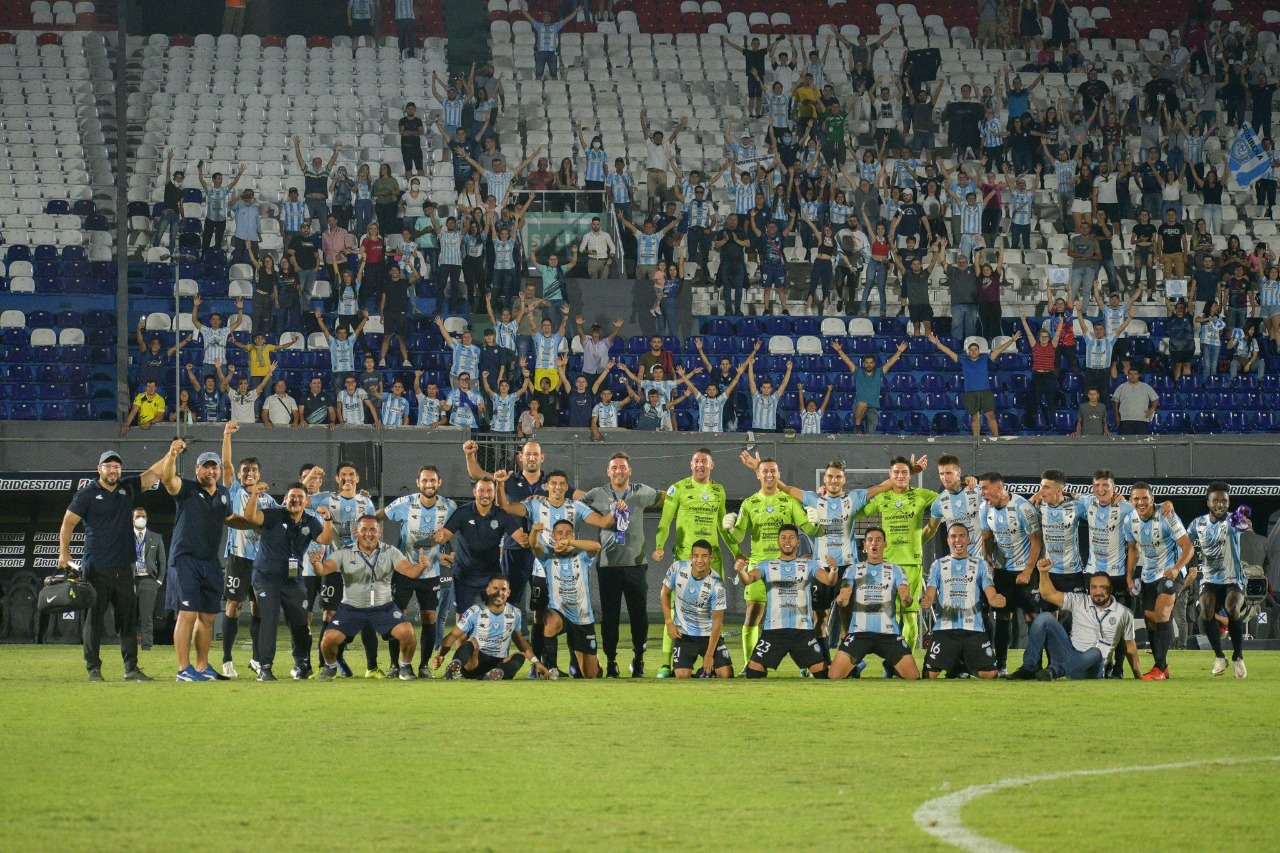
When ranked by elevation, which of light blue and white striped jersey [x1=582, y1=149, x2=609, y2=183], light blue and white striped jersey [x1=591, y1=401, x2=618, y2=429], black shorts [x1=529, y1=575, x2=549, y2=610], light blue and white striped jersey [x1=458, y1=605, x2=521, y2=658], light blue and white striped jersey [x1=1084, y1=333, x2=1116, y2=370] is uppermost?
light blue and white striped jersey [x1=582, y1=149, x2=609, y2=183]

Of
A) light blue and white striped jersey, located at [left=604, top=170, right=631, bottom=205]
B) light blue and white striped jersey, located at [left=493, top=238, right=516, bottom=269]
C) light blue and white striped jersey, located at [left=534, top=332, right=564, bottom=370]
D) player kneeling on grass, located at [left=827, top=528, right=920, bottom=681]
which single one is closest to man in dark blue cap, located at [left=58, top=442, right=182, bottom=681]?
player kneeling on grass, located at [left=827, top=528, right=920, bottom=681]

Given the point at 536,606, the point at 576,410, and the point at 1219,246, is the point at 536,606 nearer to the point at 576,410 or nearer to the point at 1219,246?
the point at 576,410

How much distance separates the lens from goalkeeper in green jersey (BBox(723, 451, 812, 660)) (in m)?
14.8

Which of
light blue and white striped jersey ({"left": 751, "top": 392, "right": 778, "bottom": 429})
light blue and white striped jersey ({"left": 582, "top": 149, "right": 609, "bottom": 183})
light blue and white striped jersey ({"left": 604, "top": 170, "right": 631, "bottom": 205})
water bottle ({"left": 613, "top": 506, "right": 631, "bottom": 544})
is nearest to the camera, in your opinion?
water bottle ({"left": 613, "top": 506, "right": 631, "bottom": 544})

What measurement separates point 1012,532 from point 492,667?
16.0 ft

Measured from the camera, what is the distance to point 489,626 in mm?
13969

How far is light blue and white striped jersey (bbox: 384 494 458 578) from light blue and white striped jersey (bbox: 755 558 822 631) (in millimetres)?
2843

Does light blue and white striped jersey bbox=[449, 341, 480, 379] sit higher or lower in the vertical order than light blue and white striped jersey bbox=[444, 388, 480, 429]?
higher

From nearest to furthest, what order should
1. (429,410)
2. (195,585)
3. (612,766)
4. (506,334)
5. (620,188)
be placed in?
(612,766)
(195,585)
(429,410)
(506,334)
(620,188)

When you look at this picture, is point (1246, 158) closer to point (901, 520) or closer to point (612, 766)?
point (901, 520)

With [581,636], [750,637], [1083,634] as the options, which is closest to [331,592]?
[581,636]

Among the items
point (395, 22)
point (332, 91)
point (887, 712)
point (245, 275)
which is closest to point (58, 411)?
point (245, 275)

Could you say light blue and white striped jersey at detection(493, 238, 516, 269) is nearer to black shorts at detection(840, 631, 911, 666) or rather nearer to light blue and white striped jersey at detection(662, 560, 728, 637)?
light blue and white striped jersey at detection(662, 560, 728, 637)

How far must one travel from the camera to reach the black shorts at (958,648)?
14.4 meters
